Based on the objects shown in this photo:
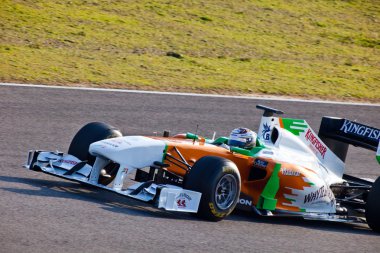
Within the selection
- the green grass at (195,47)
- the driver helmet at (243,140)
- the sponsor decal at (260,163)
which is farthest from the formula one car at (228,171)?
the green grass at (195,47)

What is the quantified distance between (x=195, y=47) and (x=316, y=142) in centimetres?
939

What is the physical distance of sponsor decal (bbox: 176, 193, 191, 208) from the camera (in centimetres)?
829

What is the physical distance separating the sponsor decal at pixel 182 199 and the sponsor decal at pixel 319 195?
1719mm

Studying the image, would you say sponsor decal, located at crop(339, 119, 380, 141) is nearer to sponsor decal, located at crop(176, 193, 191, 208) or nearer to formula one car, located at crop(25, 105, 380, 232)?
formula one car, located at crop(25, 105, 380, 232)

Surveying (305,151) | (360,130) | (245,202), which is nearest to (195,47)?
(360,130)

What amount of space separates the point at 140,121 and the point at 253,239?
223 inches

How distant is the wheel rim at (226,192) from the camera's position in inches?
338

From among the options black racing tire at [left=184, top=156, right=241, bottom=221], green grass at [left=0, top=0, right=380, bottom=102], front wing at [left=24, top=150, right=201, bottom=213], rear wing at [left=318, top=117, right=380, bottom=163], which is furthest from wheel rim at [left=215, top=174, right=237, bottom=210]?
green grass at [left=0, top=0, right=380, bottom=102]

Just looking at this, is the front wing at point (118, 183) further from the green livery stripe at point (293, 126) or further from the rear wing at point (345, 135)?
the rear wing at point (345, 135)

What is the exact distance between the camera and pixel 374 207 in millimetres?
9234

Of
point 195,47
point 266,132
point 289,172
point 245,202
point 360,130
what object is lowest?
point 245,202

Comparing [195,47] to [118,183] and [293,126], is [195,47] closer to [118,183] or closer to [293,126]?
[293,126]

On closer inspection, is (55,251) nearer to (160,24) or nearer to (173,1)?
(160,24)

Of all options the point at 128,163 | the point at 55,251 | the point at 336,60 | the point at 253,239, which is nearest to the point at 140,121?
the point at 128,163
